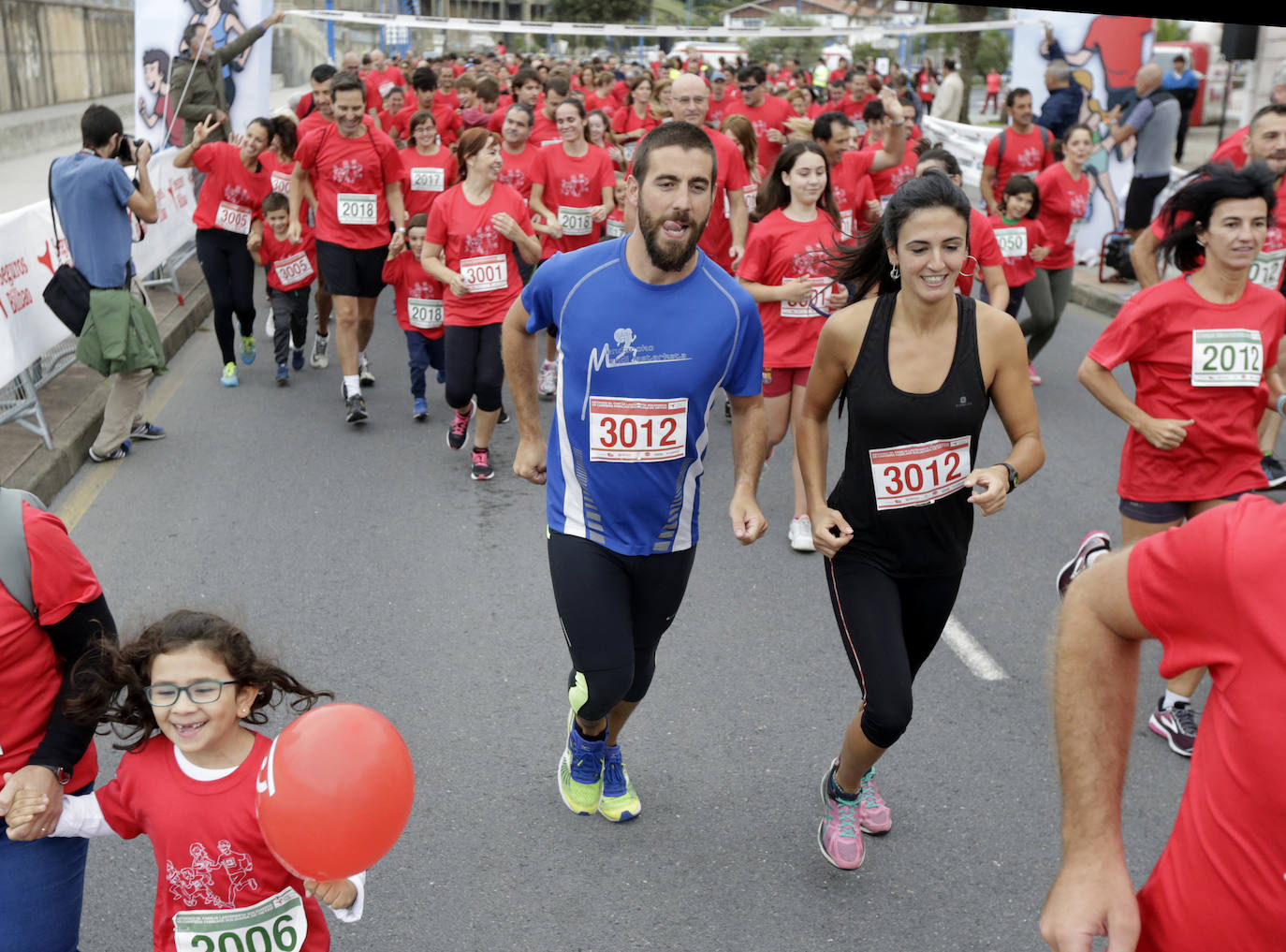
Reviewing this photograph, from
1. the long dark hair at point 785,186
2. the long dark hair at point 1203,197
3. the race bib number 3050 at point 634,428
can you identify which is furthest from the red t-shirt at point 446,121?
the race bib number 3050 at point 634,428

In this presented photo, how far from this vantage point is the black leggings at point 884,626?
367cm

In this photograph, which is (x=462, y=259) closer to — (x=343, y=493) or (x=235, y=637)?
(x=343, y=493)

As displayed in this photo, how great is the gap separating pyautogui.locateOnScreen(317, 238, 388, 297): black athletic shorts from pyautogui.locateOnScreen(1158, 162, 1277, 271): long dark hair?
5.66 m

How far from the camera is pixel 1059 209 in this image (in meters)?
9.62

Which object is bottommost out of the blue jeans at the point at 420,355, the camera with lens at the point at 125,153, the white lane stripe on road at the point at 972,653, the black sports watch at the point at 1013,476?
the white lane stripe on road at the point at 972,653

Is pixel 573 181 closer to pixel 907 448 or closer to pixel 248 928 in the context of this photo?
pixel 907 448

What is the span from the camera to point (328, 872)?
237 cm

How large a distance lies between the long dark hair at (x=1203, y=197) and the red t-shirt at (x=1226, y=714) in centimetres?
330

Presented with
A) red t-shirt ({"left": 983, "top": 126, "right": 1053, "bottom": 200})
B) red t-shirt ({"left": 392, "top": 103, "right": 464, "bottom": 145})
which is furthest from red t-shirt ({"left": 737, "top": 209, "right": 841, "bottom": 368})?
red t-shirt ({"left": 392, "top": 103, "right": 464, "bottom": 145})

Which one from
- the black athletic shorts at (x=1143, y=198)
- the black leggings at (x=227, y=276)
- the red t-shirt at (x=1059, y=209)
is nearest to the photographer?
the black leggings at (x=227, y=276)

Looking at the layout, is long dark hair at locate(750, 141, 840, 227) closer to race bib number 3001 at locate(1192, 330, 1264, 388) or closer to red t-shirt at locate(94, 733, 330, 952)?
race bib number 3001 at locate(1192, 330, 1264, 388)

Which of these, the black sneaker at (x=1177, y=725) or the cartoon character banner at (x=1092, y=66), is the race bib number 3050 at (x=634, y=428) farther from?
the cartoon character banner at (x=1092, y=66)

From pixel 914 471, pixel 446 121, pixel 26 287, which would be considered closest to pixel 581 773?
pixel 914 471

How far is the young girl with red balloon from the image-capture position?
104 inches
